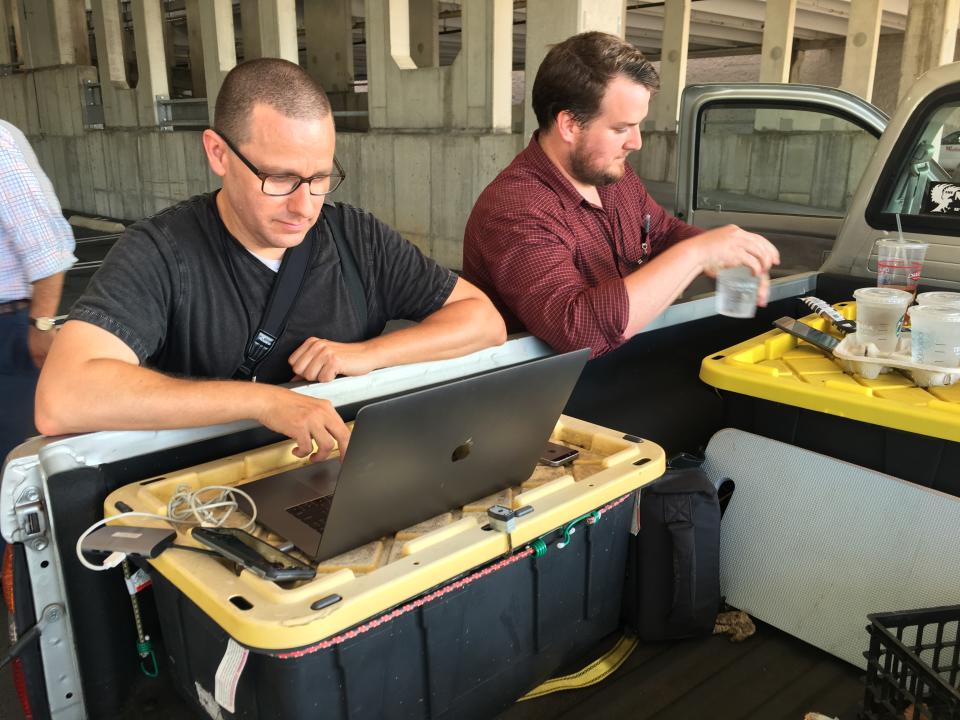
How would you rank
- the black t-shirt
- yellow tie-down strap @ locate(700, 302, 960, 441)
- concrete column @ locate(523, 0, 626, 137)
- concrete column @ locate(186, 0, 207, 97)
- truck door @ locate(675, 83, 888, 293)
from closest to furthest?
the black t-shirt
yellow tie-down strap @ locate(700, 302, 960, 441)
truck door @ locate(675, 83, 888, 293)
concrete column @ locate(523, 0, 626, 137)
concrete column @ locate(186, 0, 207, 97)

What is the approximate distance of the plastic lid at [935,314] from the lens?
1.74 m

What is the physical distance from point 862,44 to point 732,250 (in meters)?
11.8

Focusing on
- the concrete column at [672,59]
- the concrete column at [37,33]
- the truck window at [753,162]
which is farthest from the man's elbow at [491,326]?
the concrete column at [37,33]

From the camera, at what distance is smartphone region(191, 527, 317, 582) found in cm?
110

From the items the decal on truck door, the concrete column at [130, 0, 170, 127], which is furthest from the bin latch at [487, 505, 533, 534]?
the concrete column at [130, 0, 170, 127]

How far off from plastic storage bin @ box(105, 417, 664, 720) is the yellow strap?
0.07 meters

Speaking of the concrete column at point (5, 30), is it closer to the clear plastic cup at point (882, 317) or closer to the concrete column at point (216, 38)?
the concrete column at point (216, 38)

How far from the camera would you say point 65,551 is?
133 centimetres

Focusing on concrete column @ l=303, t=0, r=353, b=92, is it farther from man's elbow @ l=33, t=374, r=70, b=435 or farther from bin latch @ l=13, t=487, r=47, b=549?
bin latch @ l=13, t=487, r=47, b=549

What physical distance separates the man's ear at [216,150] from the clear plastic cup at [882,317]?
5.20ft

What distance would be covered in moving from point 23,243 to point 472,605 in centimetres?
185

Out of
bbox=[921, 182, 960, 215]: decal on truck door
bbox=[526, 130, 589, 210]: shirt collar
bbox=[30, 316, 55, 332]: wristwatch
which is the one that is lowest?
bbox=[30, 316, 55, 332]: wristwatch

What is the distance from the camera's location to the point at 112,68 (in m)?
14.7

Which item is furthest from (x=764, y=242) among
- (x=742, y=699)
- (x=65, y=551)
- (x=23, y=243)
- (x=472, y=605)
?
(x=23, y=243)
